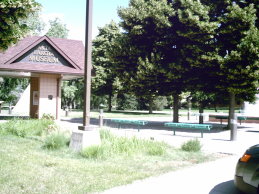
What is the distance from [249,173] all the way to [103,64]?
4016 centimetres

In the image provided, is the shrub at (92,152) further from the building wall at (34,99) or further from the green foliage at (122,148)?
the building wall at (34,99)

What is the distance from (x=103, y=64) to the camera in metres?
44.2

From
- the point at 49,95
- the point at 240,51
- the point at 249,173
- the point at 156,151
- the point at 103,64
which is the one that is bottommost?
the point at 156,151

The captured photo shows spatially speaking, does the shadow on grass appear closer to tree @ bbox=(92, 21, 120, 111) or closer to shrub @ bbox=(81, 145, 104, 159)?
shrub @ bbox=(81, 145, 104, 159)

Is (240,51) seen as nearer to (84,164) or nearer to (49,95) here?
(84,164)

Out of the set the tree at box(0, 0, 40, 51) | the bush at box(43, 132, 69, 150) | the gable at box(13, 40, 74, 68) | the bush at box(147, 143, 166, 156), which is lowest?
the bush at box(147, 143, 166, 156)

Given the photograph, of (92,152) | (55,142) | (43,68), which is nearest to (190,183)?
(92,152)

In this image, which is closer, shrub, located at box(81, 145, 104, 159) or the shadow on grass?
the shadow on grass

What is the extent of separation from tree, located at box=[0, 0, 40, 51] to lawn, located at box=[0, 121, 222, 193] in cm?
347

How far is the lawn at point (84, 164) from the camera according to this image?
5.84 m

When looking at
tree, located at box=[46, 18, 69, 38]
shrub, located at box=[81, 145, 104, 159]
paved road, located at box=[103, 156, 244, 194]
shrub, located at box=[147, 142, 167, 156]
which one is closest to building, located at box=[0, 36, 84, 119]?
shrub, located at box=[81, 145, 104, 159]

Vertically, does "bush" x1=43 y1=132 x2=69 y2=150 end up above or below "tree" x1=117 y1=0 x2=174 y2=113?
below

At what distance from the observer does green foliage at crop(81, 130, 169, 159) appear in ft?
28.3

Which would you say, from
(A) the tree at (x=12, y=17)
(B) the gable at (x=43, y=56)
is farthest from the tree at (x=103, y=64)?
(A) the tree at (x=12, y=17)
